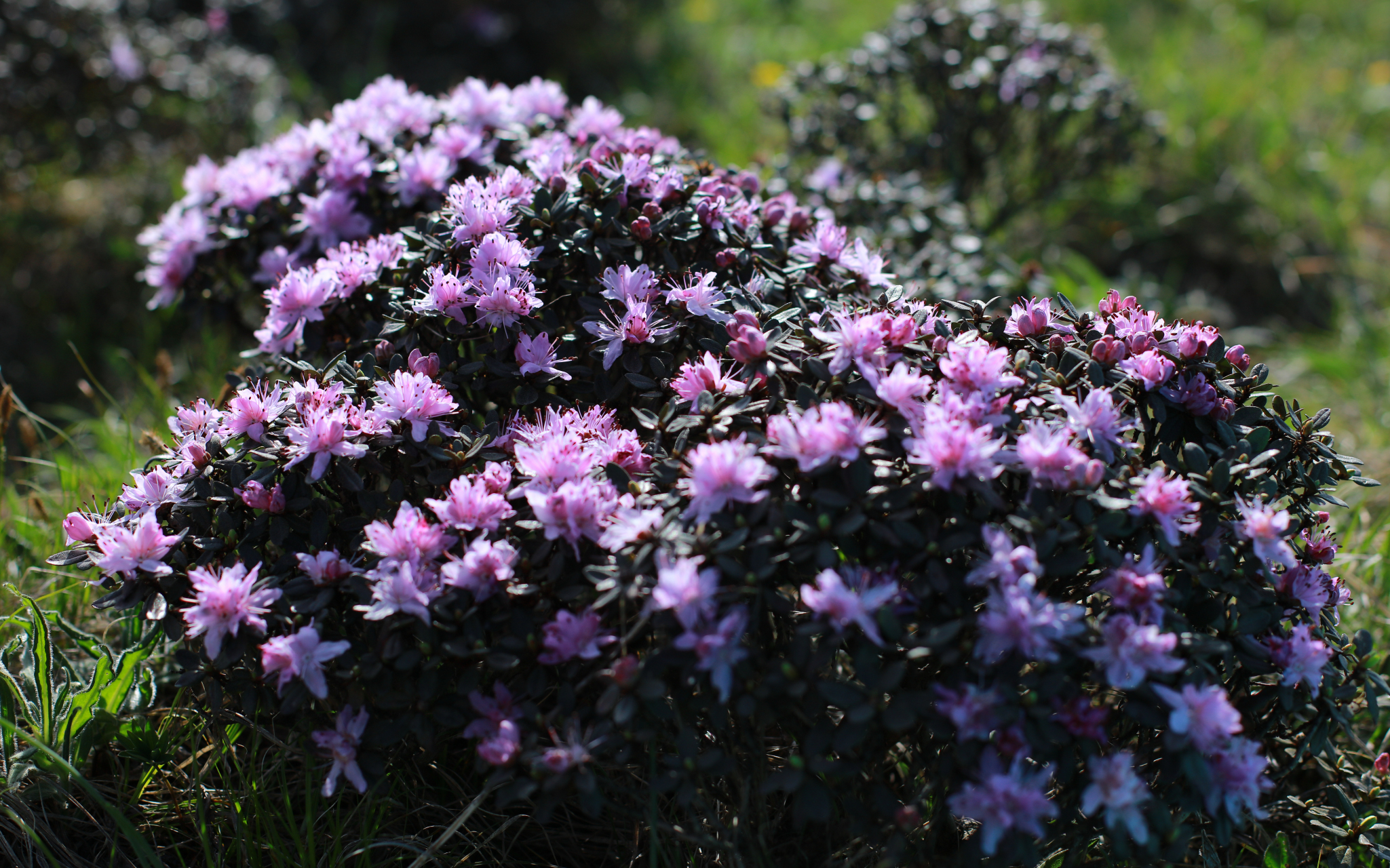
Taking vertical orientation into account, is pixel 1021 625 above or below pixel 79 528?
above

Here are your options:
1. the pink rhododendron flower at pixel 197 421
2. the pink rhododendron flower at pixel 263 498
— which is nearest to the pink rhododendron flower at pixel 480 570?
the pink rhododendron flower at pixel 263 498

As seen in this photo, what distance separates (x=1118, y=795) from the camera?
142 centimetres

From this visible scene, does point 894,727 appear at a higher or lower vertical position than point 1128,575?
lower

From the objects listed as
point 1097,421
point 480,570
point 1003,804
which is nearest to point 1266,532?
point 1097,421

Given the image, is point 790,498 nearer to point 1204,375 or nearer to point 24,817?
point 1204,375

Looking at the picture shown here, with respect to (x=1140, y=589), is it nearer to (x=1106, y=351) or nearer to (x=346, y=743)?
(x=1106, y=351)

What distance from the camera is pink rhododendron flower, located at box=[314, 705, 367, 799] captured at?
5.22 ft

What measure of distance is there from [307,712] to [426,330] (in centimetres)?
79

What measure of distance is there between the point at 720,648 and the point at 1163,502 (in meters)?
0.75

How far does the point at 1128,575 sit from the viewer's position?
151cm

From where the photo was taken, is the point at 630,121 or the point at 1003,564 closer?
the point at 1003,564

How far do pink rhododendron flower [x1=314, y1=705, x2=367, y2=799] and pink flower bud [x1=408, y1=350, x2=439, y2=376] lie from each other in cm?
63

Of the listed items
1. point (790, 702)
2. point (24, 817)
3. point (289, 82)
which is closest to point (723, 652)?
point (790, 702)

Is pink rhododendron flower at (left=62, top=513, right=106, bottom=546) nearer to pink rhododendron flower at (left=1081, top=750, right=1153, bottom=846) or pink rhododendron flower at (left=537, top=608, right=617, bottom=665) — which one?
pink rhododendron flower at (left=537, top=608, right=617, bottom=665)
